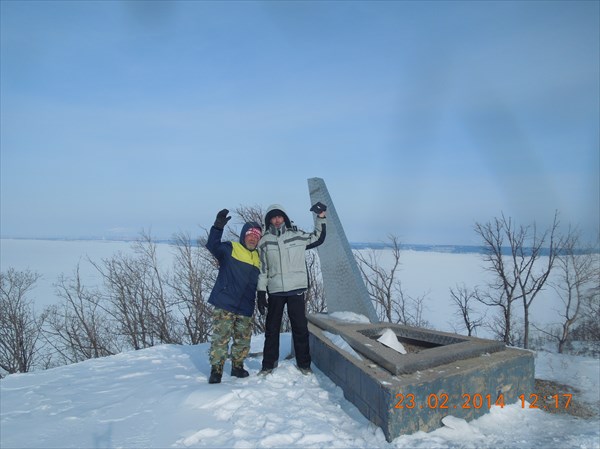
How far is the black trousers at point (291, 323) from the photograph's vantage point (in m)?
4.05

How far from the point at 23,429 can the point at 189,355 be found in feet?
8.73

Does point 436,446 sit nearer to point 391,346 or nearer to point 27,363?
point 391,346

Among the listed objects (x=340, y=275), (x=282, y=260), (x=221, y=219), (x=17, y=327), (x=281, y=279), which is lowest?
(x=17, y=327)

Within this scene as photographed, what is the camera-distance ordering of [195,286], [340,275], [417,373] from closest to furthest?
[417,373] < [340,275] < [195,286]

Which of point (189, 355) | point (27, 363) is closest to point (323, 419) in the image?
point (189, 355)

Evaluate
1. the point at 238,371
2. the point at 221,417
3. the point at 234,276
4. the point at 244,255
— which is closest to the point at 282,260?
the point at 244,255

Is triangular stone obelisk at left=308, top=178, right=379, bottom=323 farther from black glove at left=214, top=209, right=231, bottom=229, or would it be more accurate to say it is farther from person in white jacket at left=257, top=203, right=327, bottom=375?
black glove at left=214, top=209, right=231, bottom=229

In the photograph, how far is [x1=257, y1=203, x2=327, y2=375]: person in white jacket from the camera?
4.00m

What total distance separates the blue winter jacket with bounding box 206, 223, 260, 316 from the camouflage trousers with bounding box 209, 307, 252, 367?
0.09 m

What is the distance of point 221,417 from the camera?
3.05 metres

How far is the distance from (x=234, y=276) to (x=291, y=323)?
89 centimetres

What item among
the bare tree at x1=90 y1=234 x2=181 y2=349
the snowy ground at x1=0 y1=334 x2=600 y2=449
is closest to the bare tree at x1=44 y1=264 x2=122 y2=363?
the bare tree at x1=90 y1=234 x2=181 y2=349

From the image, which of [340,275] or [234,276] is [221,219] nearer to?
[234,276]

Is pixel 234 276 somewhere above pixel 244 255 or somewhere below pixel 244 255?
below
